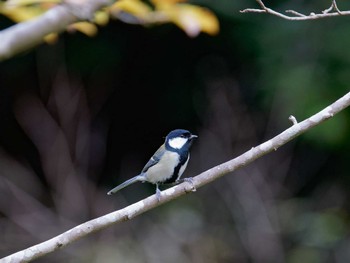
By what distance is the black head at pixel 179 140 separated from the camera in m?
3.53

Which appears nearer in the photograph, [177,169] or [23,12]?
[23,12]

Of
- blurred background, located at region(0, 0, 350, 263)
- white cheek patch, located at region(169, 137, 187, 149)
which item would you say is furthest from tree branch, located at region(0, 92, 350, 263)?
blurred background, located at region(0, 0, 350, 263)

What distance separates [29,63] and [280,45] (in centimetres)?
195

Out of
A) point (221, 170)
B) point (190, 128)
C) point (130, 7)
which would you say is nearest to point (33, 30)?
point (221, 170)

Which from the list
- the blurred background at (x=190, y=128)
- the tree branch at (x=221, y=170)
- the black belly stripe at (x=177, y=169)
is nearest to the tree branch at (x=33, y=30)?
the tree branch at (x=221, y=170)

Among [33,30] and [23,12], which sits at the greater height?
[33,30]

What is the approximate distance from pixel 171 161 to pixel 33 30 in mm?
1692

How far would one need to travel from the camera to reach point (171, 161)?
11.4 feet

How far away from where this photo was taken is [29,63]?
5.54m

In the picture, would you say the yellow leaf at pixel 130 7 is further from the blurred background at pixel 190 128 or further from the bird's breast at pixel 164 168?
the blurred background at pixel 190 128

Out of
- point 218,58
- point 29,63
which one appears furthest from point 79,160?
point 218,58

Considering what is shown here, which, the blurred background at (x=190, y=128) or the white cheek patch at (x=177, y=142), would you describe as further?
the blurred background at (x=190, y=128)

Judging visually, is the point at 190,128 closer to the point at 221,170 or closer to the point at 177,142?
the point at 177,142

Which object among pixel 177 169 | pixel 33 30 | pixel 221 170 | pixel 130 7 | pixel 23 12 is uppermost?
pixel 33 30
